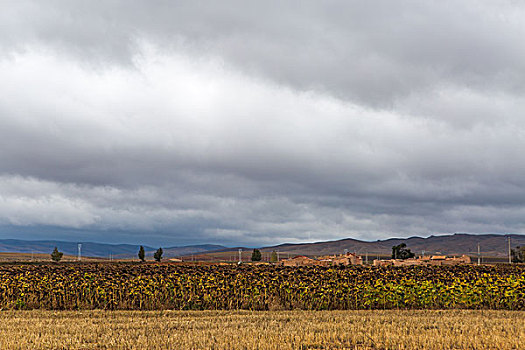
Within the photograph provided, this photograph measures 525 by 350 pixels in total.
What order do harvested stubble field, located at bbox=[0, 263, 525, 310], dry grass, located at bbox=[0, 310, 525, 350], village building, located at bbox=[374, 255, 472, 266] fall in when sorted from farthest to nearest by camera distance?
1. village building, located at bbox=[374, 255, 472, 266]
2. harvested stubble field, located at bbox=[0, 263, 525, 310]
3. dry grass, located at bbox=[0, 310, 525, 350]

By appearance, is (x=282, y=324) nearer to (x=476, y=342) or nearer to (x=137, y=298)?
(x=476, y=342)

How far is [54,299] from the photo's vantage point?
19.9 m

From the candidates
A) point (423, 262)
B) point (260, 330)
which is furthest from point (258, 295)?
point (423, 262)

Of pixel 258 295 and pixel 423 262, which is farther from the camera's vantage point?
pixel 423 262

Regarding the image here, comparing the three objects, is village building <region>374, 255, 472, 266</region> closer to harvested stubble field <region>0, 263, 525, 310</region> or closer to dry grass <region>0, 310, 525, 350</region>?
harvested stubble field <region>0, 263, 525, 310</region>

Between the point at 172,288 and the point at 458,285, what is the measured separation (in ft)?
34.5

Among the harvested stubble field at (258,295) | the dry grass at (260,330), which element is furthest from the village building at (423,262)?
the dry grass at (260,330)

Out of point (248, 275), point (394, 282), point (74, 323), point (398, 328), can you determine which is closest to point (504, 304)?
point (394, 282)

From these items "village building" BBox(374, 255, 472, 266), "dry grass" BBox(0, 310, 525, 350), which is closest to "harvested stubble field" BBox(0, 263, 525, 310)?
"dry grass" BBox(0, 310, 525, 350)

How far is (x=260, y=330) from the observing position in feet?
44.2

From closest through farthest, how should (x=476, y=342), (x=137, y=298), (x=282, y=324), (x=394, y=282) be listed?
(x=476, y=342) → (x=282, y=324) → (x=137, y=298) → (x=394, y=282)

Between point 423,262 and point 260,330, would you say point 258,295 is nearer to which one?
point 260,330

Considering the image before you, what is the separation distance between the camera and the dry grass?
39.5 ft

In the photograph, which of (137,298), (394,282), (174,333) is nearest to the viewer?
(174,333)
